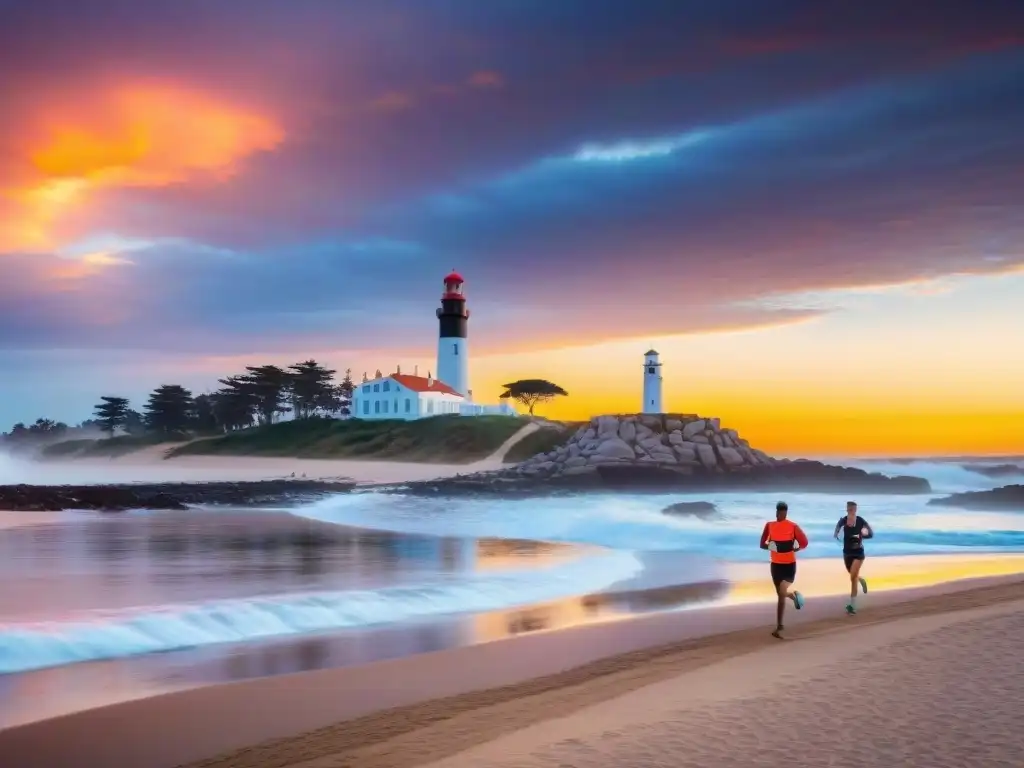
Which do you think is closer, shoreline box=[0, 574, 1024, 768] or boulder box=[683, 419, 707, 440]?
shoreline box=[0, 574, 1024, 768]

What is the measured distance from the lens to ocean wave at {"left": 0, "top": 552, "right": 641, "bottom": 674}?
11430mm

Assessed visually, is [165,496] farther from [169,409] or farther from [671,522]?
[169,409]

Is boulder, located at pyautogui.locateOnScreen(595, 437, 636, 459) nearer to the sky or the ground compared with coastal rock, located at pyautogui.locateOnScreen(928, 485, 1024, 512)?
nearer to the sky

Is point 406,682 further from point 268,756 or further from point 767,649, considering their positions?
point 767,649

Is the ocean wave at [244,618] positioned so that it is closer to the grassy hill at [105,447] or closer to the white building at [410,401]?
the white building at [410,401]

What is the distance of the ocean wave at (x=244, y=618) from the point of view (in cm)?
1143

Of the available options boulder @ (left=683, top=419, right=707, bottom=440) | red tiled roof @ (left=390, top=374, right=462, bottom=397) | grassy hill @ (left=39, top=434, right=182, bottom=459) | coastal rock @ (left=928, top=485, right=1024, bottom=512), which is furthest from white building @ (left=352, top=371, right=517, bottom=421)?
coastal rock @ (left=928, top=485, right=1024, bottom=512)

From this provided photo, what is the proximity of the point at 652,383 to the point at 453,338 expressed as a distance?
73.6ft

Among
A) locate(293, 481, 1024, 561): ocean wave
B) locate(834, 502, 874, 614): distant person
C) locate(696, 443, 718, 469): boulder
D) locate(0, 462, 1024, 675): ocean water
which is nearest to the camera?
locate(0, 462, 1024, 675): ocean water

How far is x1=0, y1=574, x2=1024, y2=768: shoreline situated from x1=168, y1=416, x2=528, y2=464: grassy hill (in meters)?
64.0

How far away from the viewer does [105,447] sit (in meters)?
99.9

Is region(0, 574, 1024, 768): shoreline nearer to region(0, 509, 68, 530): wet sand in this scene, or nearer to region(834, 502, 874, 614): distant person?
region(834, 502, 874, 614): distant person

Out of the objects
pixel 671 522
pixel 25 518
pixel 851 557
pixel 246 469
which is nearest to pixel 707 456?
pixel 671 522

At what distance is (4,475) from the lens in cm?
7256
